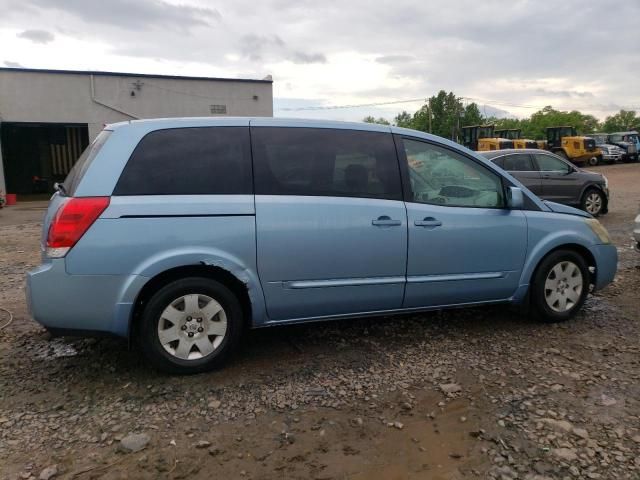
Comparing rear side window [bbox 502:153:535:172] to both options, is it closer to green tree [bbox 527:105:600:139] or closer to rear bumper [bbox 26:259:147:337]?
rear bumper [bbox 26:259:147:337]

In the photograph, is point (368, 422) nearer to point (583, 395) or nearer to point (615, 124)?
point (583, 395)

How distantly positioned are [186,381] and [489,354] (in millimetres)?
2252

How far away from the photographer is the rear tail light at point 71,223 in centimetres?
331

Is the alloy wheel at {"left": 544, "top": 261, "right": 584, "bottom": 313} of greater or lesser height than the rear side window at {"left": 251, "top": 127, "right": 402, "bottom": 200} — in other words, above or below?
below

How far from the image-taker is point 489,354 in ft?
13.3

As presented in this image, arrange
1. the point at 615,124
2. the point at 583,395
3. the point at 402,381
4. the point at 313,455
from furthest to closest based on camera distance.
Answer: the point at 615,124 < the point at 402,381 < the point at 583,395 < the point at 313,455

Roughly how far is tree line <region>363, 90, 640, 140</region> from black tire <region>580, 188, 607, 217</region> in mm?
36652

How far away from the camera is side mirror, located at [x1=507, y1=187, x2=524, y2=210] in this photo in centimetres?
434

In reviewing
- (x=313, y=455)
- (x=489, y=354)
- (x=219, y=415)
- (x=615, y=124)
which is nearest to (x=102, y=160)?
(x=219, y=415)

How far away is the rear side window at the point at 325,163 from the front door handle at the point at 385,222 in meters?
0.19

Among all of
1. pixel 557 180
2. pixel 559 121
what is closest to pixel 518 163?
pixel 557 180

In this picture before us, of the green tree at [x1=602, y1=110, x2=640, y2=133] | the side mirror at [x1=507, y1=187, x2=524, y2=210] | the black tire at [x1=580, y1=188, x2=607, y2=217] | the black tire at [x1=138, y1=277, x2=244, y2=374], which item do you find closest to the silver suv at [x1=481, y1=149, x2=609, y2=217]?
the black tire at [x1=580, y1=188, x2=607, y2=217]

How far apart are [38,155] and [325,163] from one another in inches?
822

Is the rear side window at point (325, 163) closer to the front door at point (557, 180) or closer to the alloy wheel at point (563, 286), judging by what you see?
the alloy wheel at point (563, 286)
